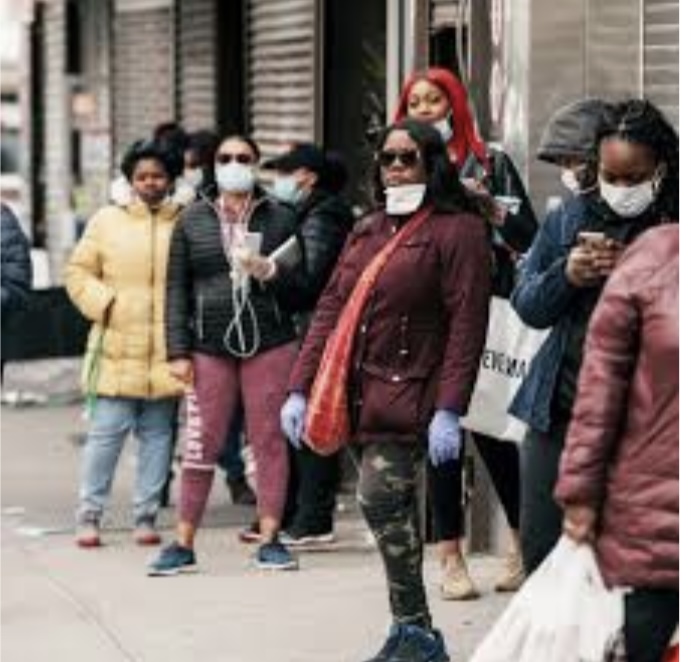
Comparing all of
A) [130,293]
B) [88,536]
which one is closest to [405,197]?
[130,293]

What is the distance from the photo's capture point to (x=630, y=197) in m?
5.49

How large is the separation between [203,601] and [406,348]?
185 centimetres

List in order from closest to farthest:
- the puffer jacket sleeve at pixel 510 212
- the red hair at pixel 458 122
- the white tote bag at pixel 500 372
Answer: the puffer jacket sleeve at pixel 510 212 → the white tote bag at pixel 500 372 → the red hair at pixel 458 122

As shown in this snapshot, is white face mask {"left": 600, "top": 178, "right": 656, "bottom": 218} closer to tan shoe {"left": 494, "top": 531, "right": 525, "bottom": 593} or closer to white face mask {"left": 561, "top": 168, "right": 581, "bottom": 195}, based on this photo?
white face mask {"left": 561, "top": 168, "right": 581, "bottom": 195}

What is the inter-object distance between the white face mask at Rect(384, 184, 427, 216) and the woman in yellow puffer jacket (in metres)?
2.31

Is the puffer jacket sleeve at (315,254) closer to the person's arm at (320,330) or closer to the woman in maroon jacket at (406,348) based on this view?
the person's arm at (320,330)

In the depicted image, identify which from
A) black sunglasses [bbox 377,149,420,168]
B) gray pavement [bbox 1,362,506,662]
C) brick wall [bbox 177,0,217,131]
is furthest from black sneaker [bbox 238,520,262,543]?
brick wall [bbox 177,0,217,131]

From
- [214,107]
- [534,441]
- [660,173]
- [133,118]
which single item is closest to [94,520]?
[534,441]

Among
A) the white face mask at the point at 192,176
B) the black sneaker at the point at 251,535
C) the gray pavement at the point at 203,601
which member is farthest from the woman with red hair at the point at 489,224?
the white face mask at the point at 192,176

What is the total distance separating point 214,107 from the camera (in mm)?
14672

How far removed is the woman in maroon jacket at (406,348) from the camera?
21.7 feet

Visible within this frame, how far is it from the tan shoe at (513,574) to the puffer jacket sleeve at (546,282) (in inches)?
86.4

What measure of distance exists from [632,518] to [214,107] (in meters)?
10.2

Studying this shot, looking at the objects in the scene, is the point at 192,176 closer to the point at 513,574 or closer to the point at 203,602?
the point at 203,602
